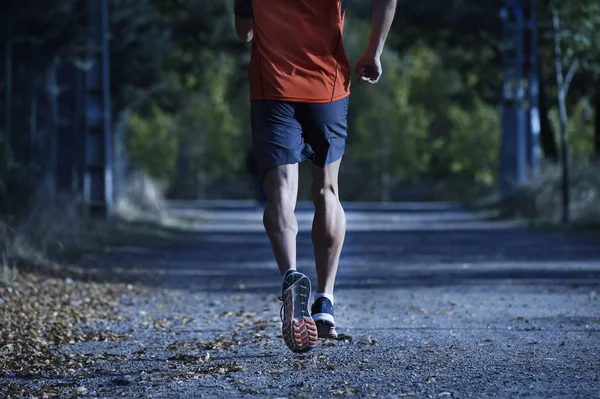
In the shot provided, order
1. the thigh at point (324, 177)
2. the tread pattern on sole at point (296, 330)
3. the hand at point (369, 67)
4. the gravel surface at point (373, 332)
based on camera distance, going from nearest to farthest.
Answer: the gravel surface at point (373, 332), the tread pattern on sole at point (296, 330), the hand at point (369, 67), the thigh at point (324, 177)

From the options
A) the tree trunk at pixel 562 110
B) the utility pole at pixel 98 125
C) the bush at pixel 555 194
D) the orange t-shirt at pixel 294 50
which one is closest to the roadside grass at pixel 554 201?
the bush at pixel 555 194

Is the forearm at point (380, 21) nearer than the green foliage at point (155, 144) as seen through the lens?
Yes

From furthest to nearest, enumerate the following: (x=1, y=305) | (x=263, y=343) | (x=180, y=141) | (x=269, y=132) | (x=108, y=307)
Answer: (x=180, y=141), (x=108, y=307), (x=1, y=305), (x=263, y=343), (x=269, y=132)

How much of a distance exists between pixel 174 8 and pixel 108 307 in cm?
2261

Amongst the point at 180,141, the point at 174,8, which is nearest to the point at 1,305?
the point at 174,8

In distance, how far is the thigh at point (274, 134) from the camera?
19.5 ft

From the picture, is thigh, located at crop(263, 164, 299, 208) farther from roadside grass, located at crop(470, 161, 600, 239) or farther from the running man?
roadside grass, located at crop(470, 161, 600, 239)

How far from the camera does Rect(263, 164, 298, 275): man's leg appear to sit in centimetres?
598

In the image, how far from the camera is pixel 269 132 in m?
5.95

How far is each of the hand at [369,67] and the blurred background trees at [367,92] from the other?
7.79 metres

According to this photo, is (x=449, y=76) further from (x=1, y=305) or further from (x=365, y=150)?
(x=1, y=305)

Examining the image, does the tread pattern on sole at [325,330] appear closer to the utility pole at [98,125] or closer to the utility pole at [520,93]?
the utility pole at [98,125]

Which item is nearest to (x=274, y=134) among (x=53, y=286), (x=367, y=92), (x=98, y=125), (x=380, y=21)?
(x=380, y=21)

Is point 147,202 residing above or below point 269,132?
below
